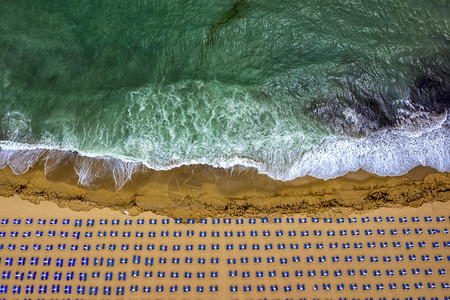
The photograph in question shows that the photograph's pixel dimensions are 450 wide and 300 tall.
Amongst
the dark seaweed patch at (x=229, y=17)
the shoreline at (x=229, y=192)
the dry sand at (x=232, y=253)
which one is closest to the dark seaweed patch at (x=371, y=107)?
the shoreline at (x=229, y=192)

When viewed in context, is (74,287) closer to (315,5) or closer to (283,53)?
(283,53)

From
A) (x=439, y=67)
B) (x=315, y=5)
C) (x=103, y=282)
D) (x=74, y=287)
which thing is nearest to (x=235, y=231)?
(x=103, y=282)

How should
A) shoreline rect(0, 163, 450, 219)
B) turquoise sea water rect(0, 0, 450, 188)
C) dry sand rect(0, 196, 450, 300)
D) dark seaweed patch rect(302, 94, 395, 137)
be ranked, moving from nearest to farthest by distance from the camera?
dry sand rect(0, 196, 450, 300) → shoreline rect(0, 163, 450, 219) → turquoise sea water rect(0, 0, 450, 188) → dark seaweed patch rect(302, 94, 395, 137)

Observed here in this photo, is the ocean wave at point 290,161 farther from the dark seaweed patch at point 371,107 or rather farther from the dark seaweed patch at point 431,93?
the dark seaweed patch at point 431,93

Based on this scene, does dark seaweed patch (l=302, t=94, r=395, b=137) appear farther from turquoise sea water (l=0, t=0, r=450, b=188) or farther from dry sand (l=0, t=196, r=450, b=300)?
dry sand (l=0, t=196, r=450, b=300)

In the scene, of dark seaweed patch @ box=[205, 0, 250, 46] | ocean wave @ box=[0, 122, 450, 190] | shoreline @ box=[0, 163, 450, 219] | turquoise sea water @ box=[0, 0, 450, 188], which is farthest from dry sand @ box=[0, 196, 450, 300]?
dark seaweed patch @ box=[205, 0, 250, 46]

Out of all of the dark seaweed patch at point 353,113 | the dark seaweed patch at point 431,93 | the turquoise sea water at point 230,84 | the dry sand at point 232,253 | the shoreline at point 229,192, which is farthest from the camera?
the dark seaweed patch at point 431,93
